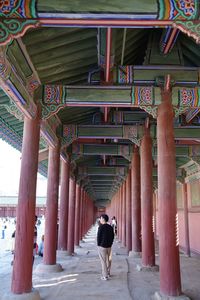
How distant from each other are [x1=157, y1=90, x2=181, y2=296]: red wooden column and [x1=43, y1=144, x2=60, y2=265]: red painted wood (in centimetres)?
391

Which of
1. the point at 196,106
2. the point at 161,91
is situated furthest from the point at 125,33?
the point at 196,106

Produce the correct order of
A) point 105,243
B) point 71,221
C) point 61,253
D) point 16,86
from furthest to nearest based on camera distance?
1. point 71,221
2. point 61,253
3. point 105,243
4. point 16,86

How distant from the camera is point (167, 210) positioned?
616 cm

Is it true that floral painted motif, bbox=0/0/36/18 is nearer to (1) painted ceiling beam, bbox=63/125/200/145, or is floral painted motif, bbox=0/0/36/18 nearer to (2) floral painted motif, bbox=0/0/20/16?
(2) floral painted motif, bbox=0/0/20/16

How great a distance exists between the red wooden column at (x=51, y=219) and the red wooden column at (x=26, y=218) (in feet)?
9.24

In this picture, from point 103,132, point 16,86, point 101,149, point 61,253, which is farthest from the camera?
point 101,149

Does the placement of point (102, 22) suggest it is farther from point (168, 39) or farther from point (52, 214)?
point (52, 214)

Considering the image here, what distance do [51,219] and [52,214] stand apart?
15 centimetres

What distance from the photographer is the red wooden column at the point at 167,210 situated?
5.90 metres

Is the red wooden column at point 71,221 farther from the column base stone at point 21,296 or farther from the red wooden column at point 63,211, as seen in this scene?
the column base stone at point 21,296

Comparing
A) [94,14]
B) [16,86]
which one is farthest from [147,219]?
[94,14]

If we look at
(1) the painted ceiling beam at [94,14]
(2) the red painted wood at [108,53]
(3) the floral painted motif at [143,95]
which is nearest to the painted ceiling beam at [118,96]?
(3) the floral painted motif at [143,95]

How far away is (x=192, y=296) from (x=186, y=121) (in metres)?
5.82

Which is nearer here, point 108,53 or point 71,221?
point 108,53
